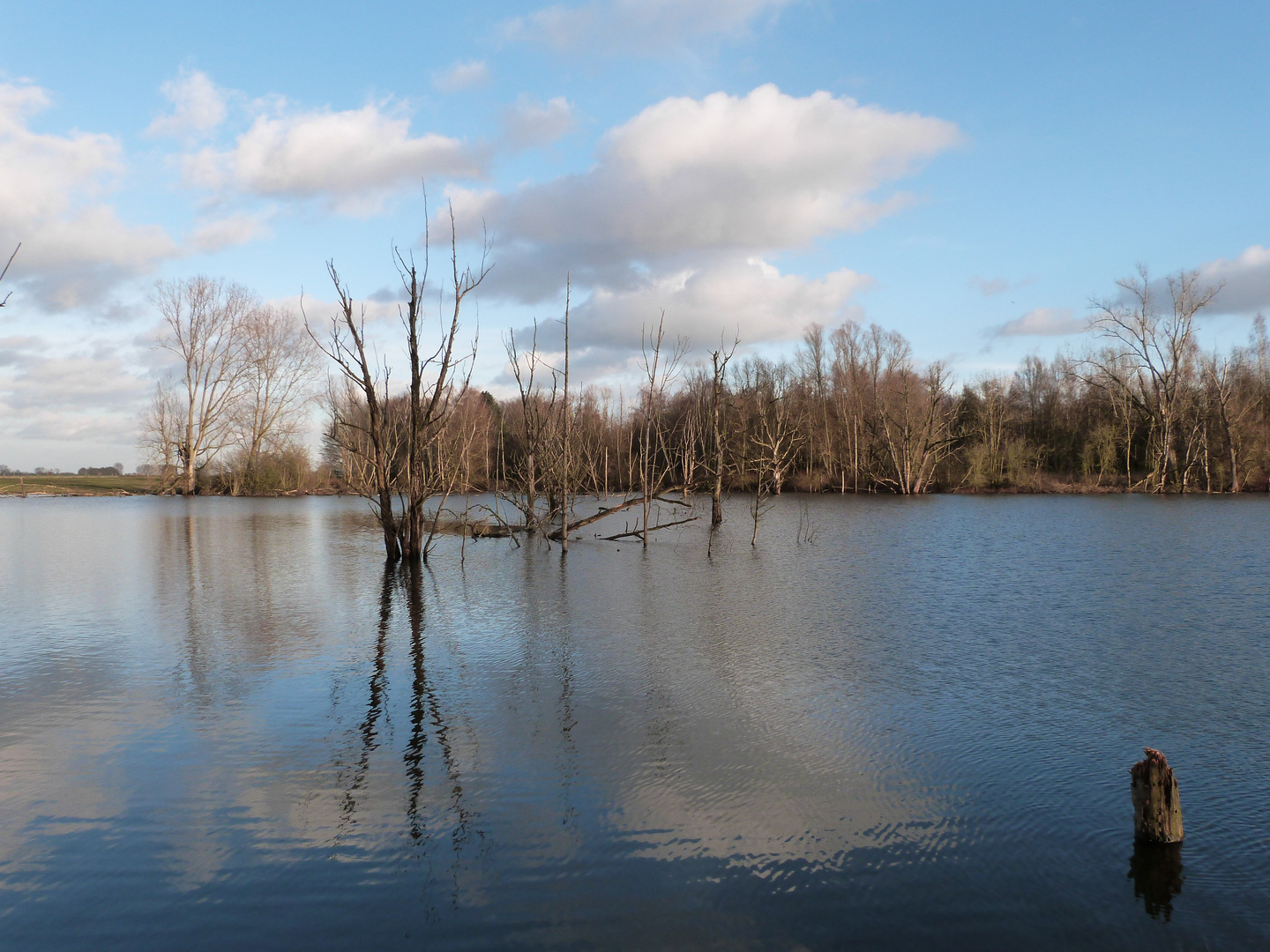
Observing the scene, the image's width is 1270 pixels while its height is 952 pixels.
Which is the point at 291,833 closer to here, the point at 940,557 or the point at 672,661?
the point at 672,661

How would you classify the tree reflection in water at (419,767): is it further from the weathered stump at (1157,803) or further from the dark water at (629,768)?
the weathered stump at (1157,803)

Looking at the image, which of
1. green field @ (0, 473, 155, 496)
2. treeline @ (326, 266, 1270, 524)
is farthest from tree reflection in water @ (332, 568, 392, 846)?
green field @ (0, 473, 155, 496)

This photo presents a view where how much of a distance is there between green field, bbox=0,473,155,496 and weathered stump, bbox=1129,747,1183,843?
63.2 m

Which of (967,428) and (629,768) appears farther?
(967,428)

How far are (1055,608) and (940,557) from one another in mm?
6334

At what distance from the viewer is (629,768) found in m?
5.91

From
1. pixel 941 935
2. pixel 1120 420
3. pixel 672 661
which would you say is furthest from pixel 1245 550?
pixel 1120 420

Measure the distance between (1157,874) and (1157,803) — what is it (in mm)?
423

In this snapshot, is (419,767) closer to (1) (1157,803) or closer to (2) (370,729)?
(2) (370,729)

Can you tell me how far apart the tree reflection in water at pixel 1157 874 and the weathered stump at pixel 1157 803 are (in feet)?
0.19

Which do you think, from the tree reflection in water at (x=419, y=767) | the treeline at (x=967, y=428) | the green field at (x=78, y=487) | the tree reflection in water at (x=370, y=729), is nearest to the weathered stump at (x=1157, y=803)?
the tree reflection in water at (x=419, y=767)

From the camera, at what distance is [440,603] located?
1296cm

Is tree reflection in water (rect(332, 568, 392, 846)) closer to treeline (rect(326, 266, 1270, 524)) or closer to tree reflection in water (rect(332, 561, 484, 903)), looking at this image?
tree reflection in water (rect(332, 561, 484, 903))

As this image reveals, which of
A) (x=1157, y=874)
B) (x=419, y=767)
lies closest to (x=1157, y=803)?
(x=1157, y=874)
